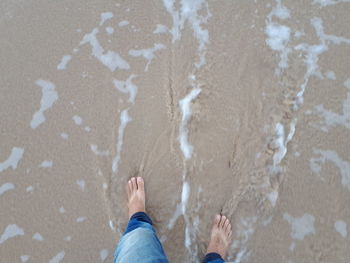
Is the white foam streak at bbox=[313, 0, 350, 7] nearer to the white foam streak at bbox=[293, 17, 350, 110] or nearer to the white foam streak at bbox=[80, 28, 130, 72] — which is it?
the white foam streak at bbox=[293, 17, 350, 110]

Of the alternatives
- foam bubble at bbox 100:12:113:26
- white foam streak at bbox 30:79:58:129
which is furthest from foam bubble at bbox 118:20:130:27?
white foam streak at bbox 30:79:58:129

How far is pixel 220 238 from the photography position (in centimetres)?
206

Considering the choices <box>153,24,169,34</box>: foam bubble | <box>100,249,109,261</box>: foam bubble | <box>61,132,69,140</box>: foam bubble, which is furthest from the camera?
<box>153,24,169,34</box>: foam bubble

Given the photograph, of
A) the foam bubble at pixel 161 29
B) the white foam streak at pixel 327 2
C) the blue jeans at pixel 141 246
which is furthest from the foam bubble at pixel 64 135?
the white foam streak at pixel 327 2

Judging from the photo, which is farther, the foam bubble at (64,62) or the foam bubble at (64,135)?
the foam bubble at (64,62)

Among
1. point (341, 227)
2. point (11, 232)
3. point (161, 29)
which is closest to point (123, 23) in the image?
point (161, 29)

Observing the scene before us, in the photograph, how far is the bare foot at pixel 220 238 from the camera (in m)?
2.06

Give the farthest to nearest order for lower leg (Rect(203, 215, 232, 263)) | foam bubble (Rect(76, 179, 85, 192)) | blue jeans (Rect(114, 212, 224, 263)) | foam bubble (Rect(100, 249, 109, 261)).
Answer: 1. foam bubble (Rect(76, 179, 85, 192))
2. foam bubble (Rect(100, 249, 109, 261))
3. lower leg (Rect(203, 215, 232, 263))
4. blue jeans (Rect(114, 212, 224, 263))

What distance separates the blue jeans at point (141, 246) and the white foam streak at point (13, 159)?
37.1 inches

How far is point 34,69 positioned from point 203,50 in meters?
1.34

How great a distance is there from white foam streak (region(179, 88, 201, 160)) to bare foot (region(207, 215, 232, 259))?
0.49m

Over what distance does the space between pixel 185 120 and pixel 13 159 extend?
1.26 metres

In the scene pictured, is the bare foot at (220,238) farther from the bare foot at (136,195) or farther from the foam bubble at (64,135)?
the foam bubble at (64,135)

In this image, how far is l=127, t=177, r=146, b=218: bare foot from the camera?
Result: 2.15 metres
